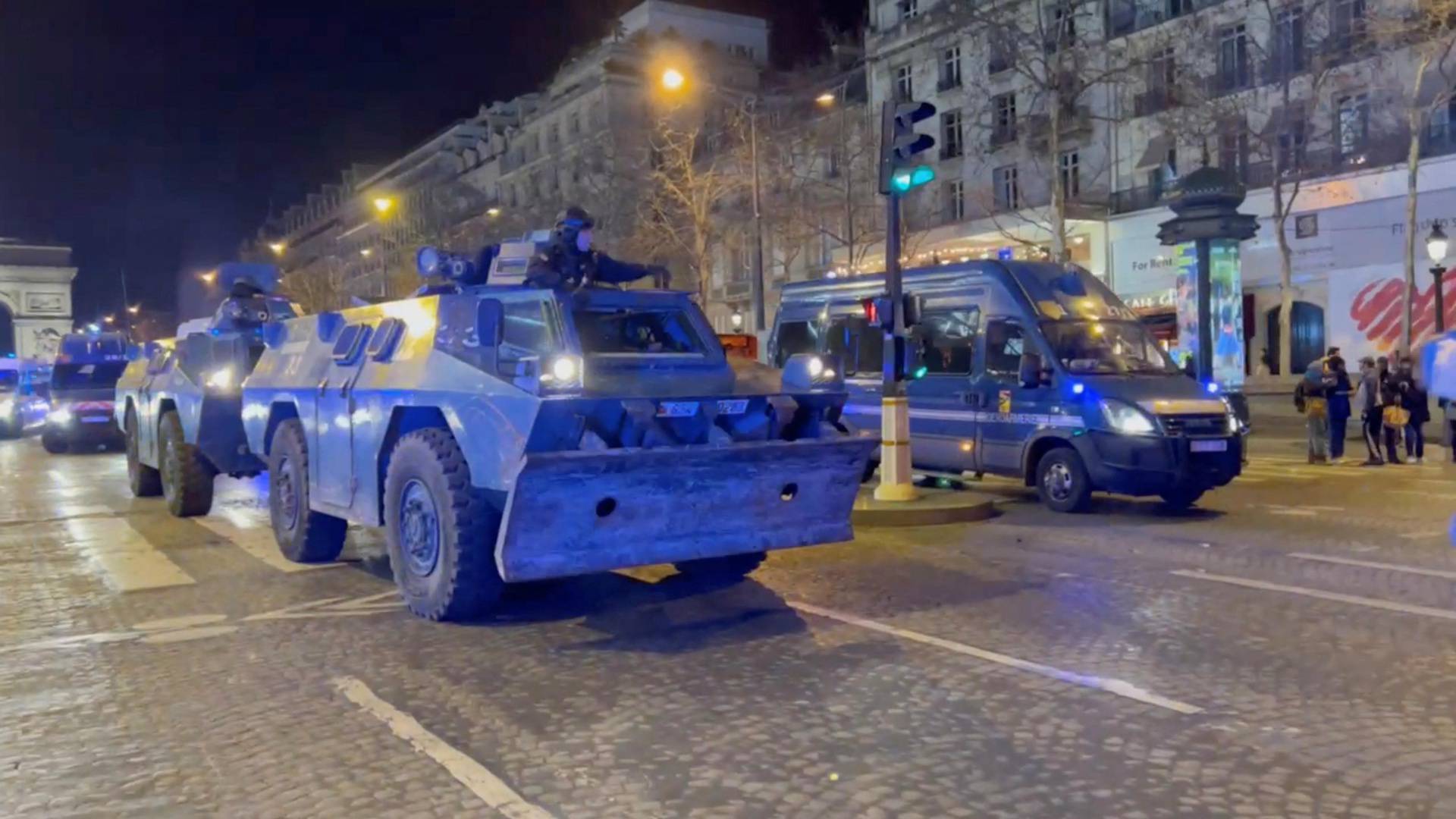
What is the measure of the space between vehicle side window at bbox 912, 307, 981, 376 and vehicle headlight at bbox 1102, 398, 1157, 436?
183 centimetres

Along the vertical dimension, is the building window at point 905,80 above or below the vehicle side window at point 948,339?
above

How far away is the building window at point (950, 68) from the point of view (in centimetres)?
4256

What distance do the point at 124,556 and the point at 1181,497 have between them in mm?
9993

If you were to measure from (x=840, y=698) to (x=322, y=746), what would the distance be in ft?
7.56

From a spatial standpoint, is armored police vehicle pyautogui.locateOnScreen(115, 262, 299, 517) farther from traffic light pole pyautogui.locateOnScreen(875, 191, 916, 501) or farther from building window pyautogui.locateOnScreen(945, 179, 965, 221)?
building window pyautogui.locateOnScreen(945, 179, 965, 221)

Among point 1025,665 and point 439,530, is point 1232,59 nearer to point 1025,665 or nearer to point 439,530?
point 1025,665

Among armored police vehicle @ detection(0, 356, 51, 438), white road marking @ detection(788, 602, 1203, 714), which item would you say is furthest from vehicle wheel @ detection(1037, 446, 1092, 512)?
armored police vehicle @ detection(0, 356, 51, 438)

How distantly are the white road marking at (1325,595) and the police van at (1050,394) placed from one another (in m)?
3.20

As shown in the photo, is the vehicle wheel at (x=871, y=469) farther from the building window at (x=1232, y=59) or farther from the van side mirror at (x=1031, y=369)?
the building window at (x=1232, y=59)

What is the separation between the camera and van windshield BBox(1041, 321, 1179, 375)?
12.7 metres

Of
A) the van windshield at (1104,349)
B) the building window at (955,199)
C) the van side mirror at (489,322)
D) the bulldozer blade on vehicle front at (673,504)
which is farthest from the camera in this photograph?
the building window at (955,199)

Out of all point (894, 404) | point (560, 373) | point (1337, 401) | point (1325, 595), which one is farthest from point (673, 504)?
point (1337, 401)

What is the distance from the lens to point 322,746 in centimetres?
525

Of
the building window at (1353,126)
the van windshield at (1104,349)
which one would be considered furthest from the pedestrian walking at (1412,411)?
the building window at (1353,126)
